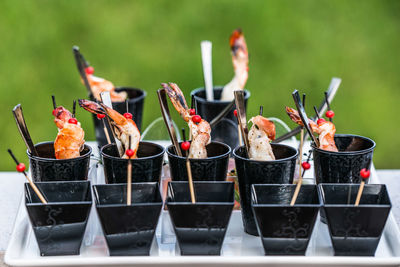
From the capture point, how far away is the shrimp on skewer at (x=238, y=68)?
1609 millimetres

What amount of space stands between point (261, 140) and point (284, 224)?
22cm

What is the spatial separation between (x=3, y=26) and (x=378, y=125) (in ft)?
7.93

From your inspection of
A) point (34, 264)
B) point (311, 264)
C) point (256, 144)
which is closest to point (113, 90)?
point (256, 144)

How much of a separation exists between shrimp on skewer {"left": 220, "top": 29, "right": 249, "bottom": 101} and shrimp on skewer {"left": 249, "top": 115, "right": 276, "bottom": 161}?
0.41 m

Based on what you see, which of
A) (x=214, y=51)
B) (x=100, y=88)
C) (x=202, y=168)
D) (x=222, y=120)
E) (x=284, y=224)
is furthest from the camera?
(x=214, y=51)

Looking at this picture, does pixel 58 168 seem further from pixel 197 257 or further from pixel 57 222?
pixel 197 257

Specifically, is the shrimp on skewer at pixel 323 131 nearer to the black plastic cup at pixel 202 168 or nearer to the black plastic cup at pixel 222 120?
the black plastic cup at pixel 202 168

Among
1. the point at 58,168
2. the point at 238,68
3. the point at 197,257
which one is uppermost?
the point at 238,68

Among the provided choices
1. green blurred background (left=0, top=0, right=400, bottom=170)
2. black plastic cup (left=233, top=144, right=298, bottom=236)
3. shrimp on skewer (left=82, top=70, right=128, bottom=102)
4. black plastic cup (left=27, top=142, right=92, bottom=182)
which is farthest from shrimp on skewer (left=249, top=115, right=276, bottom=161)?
green blurred background (left=0, top=0, right=400, bottom=170)

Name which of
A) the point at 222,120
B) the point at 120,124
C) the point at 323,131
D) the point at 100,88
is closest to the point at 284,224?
the point at 323,131

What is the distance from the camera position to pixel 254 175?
1.12 meters

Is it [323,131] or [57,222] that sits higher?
[323,131]

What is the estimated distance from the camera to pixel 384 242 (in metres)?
1.12

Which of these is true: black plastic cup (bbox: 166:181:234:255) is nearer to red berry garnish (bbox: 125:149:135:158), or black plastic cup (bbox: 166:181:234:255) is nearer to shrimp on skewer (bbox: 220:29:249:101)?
red berry garnish (bbox: 125:149:135:158)
